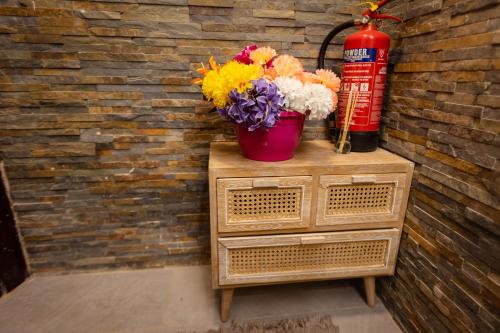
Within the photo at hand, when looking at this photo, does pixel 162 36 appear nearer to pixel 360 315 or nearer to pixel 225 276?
pixel 225 276

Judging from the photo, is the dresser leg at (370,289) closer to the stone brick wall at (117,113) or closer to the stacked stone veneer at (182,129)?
the stacked stone veneer at (182,129)

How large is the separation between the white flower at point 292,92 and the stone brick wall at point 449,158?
1.32 ft

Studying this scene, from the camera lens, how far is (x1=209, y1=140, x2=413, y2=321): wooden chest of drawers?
34.9 inches

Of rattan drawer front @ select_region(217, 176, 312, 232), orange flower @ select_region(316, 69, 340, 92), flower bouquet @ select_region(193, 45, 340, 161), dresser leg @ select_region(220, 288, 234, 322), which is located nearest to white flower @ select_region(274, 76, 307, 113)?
flower bouquet @ select_region(193, 45, 340, 161)

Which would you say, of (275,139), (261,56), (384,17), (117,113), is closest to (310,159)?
(275,139)

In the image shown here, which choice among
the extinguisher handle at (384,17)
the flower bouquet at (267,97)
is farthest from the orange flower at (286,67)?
the extinguisher handle at (384,17)

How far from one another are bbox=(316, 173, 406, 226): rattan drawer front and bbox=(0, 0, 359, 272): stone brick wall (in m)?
0.38

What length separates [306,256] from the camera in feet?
3.26

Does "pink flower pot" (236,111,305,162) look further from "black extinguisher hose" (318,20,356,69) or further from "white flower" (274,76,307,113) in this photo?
"black extinguisher hose" (318,20,356,69)

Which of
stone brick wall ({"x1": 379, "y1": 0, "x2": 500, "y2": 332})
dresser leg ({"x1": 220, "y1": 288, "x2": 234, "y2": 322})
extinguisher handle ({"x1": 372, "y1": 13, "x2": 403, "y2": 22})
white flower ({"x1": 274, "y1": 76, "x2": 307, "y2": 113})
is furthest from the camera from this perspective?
dresser leg ({"x1": 220, "y1": 288, "x2": 234, "y2": 322})

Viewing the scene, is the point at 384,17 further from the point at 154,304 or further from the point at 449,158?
the point at 154,304

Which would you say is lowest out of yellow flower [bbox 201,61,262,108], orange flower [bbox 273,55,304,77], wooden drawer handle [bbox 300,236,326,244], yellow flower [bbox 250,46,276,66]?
wooden drawer handle [bbox 300,236,326,244]

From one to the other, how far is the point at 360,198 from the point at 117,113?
95cm

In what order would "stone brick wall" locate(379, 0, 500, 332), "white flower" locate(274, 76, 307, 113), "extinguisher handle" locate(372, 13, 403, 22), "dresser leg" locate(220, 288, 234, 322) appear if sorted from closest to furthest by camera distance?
"stone brick wall" locate(379, 0, 500, 332), "white flower" locate(274, 76, 307, 113), "extinguisher handle" locate(372, 13, 403, 22), "dresser leg" locate(220, 288, 234, 322)
